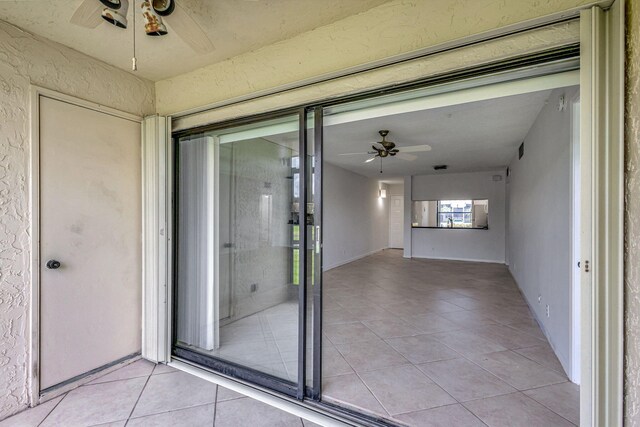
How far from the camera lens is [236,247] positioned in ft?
8.48

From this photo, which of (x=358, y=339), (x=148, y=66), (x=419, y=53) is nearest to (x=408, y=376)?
(x=358, y=339)

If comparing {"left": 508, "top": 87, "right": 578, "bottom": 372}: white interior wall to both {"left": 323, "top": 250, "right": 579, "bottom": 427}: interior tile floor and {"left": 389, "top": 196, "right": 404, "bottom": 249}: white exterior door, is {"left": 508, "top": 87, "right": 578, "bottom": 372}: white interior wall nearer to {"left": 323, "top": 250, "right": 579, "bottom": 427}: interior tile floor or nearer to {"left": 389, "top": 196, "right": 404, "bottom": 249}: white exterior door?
{"left": 323, "top": 250, "right": 579, "bottom": 427}: interior tile floor

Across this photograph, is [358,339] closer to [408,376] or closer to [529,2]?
[408,376]

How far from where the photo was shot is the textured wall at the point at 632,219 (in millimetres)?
1097

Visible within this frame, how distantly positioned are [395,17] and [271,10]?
0.71m

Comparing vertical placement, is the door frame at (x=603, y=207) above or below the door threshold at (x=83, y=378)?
above

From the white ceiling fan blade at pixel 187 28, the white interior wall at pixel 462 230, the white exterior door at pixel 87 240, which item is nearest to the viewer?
the white ceiling fan blade at pixel 187 28

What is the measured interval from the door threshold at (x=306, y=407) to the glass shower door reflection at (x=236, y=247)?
144 mm

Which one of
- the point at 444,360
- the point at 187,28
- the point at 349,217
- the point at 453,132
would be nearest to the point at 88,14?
the point at 187,28

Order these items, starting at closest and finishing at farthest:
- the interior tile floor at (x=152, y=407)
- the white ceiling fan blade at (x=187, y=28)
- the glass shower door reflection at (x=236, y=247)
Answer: the white ceiling fan blade at (x=187, y=28) → the interior tile floor at (x=152, y=407) → the glass shower door reflection at (x=236, y=247)

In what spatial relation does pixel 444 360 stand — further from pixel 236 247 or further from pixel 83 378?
pixel 83 378

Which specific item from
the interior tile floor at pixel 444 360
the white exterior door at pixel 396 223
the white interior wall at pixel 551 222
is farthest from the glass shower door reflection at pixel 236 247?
the white exterior door at pixel 396 223

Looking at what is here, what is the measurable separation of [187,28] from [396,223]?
1045cm

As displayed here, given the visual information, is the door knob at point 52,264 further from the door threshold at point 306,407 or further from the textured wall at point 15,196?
the door threshold at point 306,407
